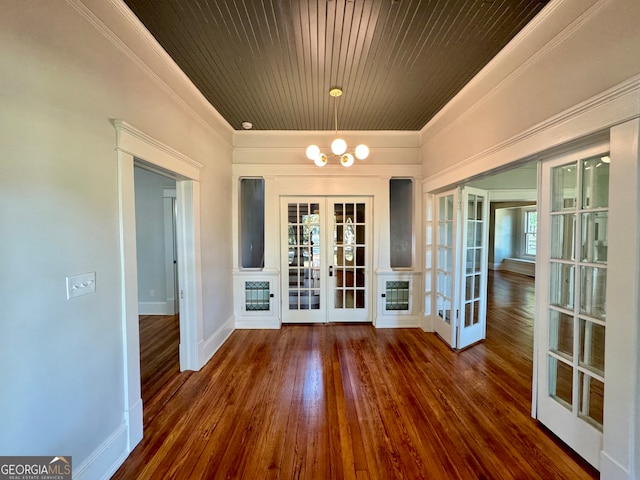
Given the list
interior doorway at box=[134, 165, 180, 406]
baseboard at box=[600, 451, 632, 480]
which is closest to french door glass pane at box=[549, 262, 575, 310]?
baseboard at box=[600, 451, 632, 480]

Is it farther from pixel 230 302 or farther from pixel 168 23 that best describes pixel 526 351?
pixel 168 23

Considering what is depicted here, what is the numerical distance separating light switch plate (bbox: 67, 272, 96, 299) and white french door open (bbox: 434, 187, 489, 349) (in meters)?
3.50

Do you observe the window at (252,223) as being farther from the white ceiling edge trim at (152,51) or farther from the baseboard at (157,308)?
the baseboard at (157,308)

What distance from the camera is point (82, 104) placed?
1450 mm

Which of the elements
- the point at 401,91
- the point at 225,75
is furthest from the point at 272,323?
the point at 401,91

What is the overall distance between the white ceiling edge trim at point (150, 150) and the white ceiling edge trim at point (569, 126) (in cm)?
287

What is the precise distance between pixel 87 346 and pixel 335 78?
2.86 metres

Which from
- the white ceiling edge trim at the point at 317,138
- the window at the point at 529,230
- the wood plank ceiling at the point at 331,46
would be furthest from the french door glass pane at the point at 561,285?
the window at the point at 529,230

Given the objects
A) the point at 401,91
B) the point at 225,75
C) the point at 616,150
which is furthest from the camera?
the point at 401,91

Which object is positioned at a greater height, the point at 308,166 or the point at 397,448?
the point at 308,166

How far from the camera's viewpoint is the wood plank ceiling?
1729 millimetres

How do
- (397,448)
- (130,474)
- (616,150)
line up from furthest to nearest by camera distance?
(397,448), (130,474), (616,150)

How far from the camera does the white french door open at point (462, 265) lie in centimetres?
324

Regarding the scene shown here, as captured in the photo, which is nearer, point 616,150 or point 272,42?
point 616,150
